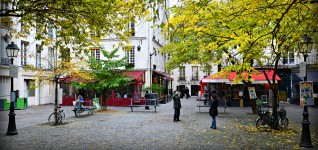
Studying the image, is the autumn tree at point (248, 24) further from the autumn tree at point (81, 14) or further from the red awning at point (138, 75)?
the red awning at point (138, 75)

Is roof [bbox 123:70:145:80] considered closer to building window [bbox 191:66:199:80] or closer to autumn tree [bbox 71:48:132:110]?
autumn tree [bbox 71:48:132:110]

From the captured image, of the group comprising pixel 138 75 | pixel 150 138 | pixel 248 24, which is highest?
pixel 248 24

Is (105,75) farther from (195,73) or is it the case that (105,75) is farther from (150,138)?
(195,73)

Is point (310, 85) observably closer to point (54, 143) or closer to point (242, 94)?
point (54, 143)

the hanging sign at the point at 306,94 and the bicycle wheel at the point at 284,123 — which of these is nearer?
the hanging sign at the point at 306,94

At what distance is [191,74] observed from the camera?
2053 inches

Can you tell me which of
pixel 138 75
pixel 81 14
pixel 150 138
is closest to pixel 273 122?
pixel 150 138

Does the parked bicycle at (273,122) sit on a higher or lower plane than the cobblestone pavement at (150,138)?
higher

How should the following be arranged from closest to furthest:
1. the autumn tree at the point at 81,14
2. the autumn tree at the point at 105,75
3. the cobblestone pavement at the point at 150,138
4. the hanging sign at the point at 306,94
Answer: the autumn tree at the point at 81,14 < the cobblestone pavement at the point at 150,138 < the hanging sign at the point at 306,94 < the autumn tree at the point at 105,75

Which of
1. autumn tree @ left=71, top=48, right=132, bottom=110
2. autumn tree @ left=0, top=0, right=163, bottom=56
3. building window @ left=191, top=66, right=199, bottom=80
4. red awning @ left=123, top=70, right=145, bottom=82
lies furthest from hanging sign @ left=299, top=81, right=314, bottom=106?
building window @ left=191, top=66, right=199, bottom=80

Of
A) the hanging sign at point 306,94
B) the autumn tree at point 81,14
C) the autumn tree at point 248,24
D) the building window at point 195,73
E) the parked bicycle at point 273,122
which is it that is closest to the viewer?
the autumn tree at point 248,24

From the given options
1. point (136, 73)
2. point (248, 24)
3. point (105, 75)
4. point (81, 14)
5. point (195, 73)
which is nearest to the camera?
point (81, 14)

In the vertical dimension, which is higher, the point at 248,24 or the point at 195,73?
the point at 248,24

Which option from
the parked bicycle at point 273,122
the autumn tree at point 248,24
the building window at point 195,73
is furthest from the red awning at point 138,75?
the building window at point 195,73
